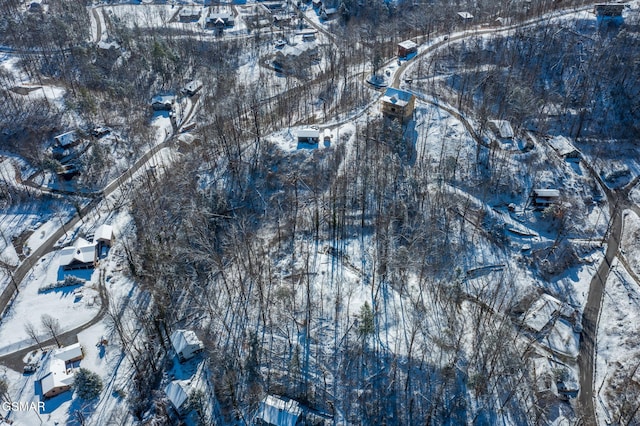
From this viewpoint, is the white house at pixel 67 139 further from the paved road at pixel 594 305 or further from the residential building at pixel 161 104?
the paved road at pixel 594 305

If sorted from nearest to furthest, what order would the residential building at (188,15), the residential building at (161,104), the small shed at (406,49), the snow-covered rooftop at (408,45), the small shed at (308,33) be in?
the residential building at (161,104) < the small shed at (406,49) < the snow-covered rooftop at (408,45) < the small shed at (308,33) < the residential building at (188,15)

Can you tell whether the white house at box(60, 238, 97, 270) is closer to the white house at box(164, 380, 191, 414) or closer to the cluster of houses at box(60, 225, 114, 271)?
the cluster of houses at box(60, 225, 114, 271)

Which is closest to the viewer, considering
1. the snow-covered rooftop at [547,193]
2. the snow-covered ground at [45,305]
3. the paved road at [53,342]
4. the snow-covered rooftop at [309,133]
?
the paved road at [53,342]

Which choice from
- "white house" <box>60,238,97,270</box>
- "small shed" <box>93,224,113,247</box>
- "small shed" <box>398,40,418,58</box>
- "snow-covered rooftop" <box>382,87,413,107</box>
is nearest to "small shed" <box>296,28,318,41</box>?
"small shed" <box>398,40,418,58</box>

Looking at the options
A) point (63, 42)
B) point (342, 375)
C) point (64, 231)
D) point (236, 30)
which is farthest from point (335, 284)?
point (63, 42)

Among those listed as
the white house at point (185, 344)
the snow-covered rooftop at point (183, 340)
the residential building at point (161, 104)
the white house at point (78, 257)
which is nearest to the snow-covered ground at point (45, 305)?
the white house at point (78, 257)

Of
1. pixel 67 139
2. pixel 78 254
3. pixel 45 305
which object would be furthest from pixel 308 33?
pixel 45 305
